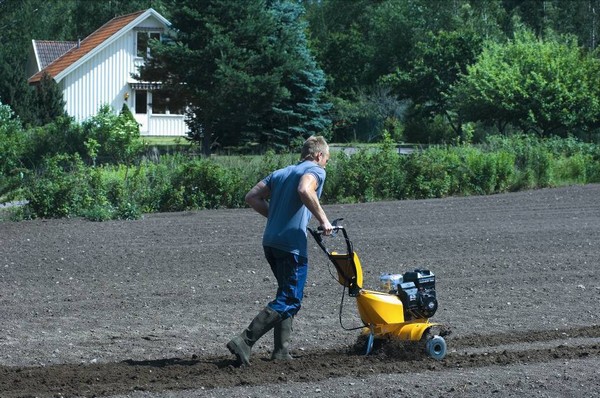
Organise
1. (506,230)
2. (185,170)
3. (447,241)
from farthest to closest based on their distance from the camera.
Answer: (185,170)
(506,230)
(447,241)

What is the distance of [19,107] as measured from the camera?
148 ft

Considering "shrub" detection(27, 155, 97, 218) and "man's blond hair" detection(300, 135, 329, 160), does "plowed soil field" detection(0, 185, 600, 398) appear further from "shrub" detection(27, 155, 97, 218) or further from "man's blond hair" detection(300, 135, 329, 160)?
"man's blond hair" detection(300, 135, 329, 160)

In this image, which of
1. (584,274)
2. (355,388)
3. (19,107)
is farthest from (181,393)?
(19,107)

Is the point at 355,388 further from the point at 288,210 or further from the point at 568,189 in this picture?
the point at 568,189

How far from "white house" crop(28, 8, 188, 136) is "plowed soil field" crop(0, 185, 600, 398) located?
36145 millimetres

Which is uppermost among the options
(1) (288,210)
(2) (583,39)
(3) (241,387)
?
(2) (583,39)

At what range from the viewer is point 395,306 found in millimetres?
8289

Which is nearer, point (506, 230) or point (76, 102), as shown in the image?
point (506, 230)

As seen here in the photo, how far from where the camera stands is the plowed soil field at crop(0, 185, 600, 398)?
7.59m

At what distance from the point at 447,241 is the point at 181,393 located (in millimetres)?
9057

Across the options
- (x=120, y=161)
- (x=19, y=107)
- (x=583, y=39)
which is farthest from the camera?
(x=583, y=39)

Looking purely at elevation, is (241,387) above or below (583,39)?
below

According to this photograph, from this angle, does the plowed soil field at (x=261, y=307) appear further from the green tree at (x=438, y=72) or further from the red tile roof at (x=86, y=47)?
the red tile roof at (x=86, y=47)

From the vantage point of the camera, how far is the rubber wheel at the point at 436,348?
8.23m
